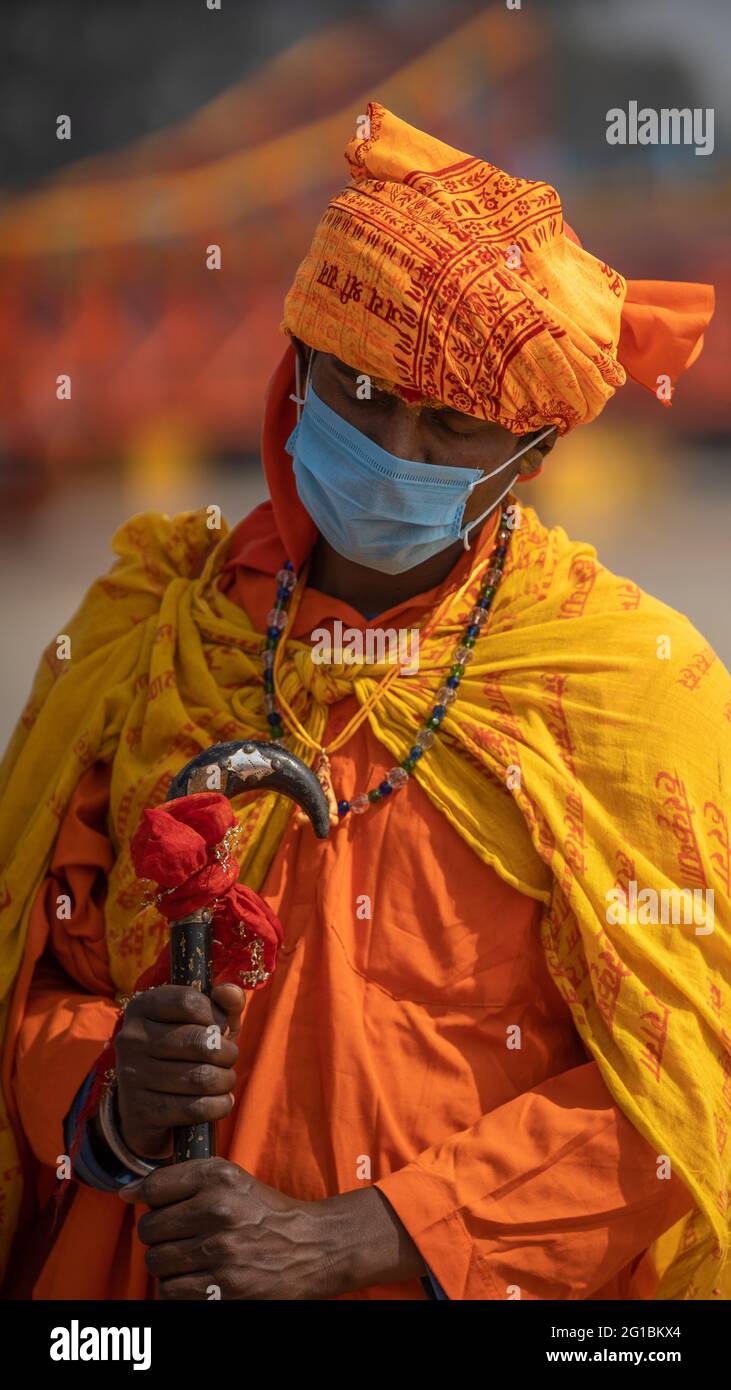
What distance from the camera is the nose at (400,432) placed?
2.43 meters

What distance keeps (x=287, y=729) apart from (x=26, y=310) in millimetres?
4549

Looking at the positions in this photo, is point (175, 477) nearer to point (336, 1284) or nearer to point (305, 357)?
point (305, 357)

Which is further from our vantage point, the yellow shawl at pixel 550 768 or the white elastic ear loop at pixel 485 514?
the white elastic ear loop at pixel 485 514

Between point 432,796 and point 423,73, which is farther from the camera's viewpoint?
point 423,73

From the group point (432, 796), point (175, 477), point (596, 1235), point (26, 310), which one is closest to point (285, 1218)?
point (596, 1235)

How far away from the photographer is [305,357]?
2.61 meters

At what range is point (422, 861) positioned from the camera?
2.48 meters

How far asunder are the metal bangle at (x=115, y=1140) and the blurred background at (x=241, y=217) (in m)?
3.80

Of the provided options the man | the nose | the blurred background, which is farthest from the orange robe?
the blurred background

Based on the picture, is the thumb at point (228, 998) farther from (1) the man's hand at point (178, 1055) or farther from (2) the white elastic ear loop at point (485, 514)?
(2) the white elastic ear loop at point (485, 514)

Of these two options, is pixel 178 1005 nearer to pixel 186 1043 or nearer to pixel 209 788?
pixel 186 1043

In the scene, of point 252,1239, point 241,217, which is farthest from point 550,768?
point 241,217

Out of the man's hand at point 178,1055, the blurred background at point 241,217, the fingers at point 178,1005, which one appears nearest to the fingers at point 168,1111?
the man's hand at point 178,1055

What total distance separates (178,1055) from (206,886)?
229 millimetres
